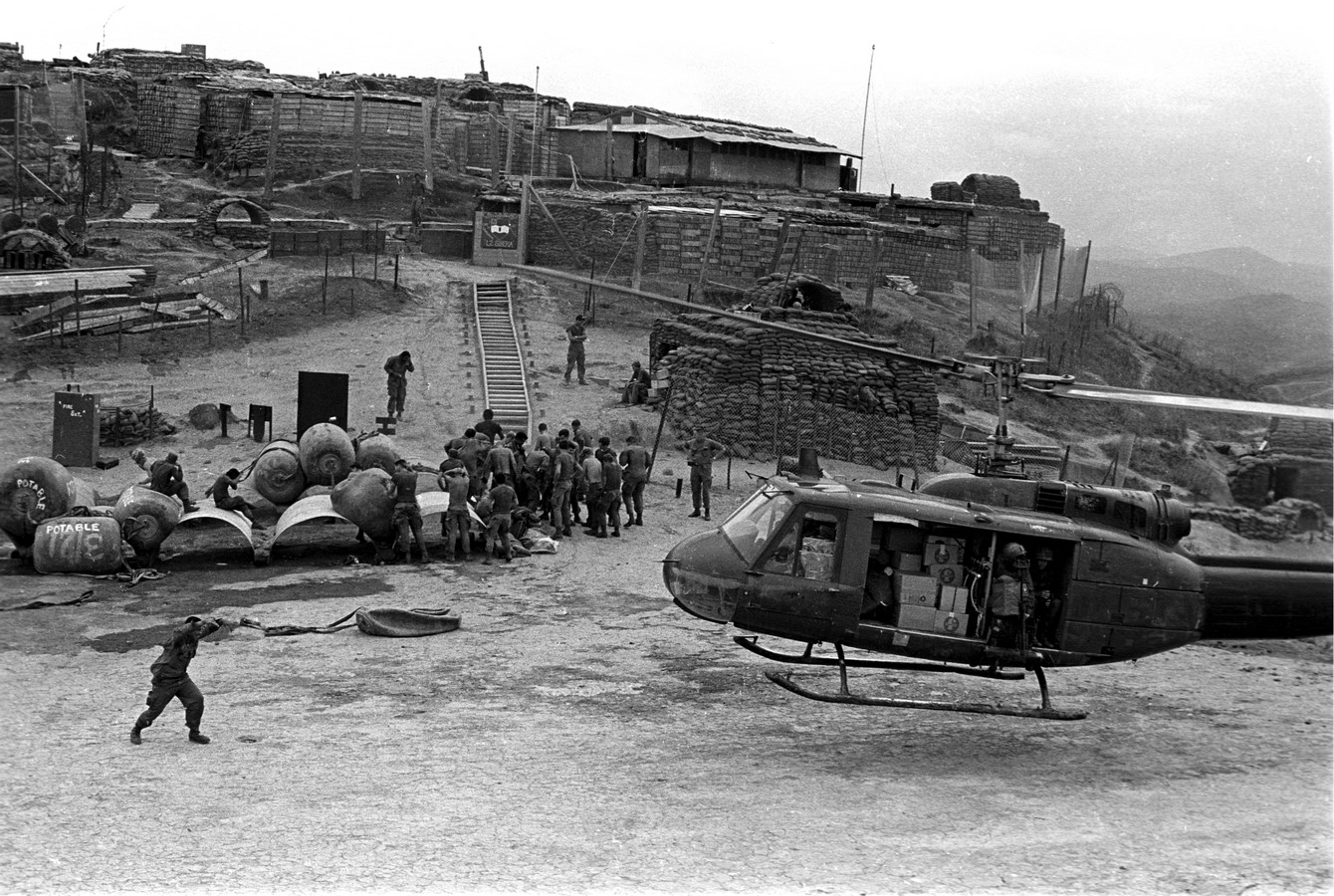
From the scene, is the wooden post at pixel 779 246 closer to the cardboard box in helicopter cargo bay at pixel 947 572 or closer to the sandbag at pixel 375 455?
the sandbag at pixel 375 455

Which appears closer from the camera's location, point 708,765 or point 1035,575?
point 708,765

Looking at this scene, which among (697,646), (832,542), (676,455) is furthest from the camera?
(676,455)

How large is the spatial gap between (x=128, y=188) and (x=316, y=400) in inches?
908

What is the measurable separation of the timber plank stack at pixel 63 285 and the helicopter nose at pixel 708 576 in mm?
21327

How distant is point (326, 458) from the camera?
58.3 feet

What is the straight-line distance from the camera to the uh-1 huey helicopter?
34.9 ft

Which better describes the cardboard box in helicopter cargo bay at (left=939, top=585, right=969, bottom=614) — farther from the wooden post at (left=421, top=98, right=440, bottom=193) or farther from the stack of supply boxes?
the wooden post at (left=421, top=98, right=440, bottom=193)

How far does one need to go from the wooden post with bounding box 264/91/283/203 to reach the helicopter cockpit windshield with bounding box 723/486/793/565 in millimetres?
32813

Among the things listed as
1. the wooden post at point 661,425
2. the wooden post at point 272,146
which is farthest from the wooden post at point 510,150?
the wooden post at point 661,425

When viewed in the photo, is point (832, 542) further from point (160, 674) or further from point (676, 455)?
point (676, 455)

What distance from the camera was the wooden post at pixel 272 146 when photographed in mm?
40344

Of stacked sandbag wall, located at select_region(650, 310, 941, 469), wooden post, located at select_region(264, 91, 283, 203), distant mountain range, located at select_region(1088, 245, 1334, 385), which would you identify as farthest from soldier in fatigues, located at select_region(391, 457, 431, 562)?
wooden post, located at select_region(264, 91, 283, 203)

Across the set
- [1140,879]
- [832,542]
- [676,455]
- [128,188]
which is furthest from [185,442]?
[128,188]

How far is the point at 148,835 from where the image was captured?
817cm
